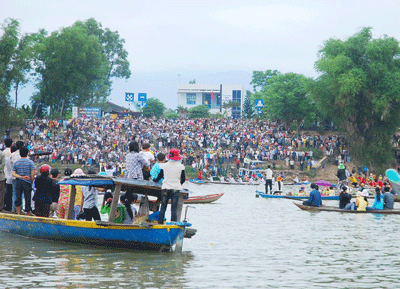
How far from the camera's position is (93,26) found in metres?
88.2

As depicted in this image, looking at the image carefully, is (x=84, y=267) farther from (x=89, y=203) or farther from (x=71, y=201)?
(x=71, y=201)

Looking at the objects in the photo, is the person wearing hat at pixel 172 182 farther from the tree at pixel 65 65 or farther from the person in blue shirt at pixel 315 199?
the tree at pixel 65 65

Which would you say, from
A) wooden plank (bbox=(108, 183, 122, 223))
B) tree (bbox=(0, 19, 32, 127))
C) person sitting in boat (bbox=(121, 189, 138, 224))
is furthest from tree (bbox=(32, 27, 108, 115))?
wooden plank (bbox=(108, 183, 122, 223))

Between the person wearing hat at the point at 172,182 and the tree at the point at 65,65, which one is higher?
the tree at the point at 65,65

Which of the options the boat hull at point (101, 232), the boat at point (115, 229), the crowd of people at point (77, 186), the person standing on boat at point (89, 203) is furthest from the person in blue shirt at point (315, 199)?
the boat hull at point (101, 232)

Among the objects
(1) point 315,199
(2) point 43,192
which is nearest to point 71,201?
(2) point 43,192

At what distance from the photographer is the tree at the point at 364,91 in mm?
54281

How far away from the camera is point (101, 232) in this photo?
46.0ft

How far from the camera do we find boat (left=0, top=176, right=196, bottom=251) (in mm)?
13344

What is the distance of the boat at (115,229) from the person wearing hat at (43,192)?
1.44 ft

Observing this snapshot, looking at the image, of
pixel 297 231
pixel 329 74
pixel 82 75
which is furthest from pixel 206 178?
pixel 297 231

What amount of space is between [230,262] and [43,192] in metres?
4.91

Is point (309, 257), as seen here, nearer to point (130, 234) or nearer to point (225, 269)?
point (225, 269)

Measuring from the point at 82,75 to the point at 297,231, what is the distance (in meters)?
54.0
